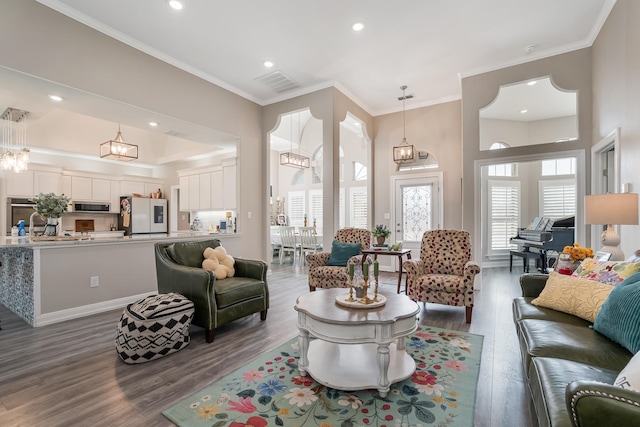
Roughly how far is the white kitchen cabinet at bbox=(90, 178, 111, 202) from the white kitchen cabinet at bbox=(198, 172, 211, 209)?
2447 mm

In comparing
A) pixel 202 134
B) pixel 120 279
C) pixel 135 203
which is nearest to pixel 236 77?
pixel 202 134

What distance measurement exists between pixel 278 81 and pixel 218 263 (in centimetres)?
334

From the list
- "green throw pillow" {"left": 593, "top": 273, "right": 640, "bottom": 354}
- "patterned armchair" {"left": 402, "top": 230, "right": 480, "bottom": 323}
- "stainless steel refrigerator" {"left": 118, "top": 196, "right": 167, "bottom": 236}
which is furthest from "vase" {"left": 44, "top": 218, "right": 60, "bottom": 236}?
"green throw pillow" {"left": 593, "top": 273, "right": 640, "bottom": 354}

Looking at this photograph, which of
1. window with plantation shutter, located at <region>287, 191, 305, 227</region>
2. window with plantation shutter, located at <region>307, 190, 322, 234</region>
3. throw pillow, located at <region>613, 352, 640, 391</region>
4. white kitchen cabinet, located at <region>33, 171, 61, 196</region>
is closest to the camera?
throw pillow, located at <region>613, 352, 640, 391</region>

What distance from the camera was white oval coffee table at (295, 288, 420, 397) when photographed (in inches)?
75.5

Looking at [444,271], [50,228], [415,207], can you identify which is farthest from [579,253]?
[50,228]

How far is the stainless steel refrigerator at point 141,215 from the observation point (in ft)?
25.1

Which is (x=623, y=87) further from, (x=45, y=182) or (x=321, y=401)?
(x=45, y=182)

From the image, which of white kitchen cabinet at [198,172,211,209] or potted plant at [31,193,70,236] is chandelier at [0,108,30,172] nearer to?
potted plant at [31,193,70,236]

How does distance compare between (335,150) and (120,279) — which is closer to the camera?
(120,279)

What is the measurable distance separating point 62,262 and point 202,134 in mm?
2718

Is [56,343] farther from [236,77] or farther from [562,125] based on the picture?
[562,125]

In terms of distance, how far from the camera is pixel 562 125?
22.7 feet

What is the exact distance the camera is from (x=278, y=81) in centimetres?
507
